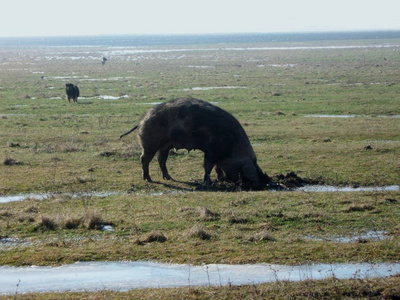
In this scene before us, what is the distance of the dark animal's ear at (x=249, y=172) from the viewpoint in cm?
1747

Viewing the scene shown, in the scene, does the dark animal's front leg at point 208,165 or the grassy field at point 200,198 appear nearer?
the grassy field at point 200,198

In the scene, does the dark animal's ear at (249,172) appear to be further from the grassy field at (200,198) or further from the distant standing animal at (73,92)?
the distant standing animal at (73,92)

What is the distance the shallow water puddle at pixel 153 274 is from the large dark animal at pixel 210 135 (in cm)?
711

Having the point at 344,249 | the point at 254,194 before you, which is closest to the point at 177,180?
the point at 254,194

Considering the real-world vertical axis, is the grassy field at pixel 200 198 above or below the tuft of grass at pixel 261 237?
below

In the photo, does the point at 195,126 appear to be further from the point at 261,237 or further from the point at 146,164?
the point at 261,237

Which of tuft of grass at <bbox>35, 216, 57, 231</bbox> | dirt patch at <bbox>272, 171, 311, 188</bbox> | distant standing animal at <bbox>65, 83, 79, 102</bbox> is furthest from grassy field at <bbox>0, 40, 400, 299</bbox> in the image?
distant standing animal at <bbox>65, 83, 79, 102</bbox>

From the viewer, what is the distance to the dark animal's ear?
57.3 feet

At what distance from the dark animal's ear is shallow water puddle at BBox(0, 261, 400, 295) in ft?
23.3

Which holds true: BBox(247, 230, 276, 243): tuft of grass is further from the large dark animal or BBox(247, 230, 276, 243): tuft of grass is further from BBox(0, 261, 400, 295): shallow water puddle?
the large dark animal

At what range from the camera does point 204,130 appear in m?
18.0

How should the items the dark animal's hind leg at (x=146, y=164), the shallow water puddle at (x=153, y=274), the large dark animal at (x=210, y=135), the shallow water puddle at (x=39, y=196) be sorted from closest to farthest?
the shallow water puddle at (x=153, y=274)
the shallow water puddle at (x=39, y=196)
the large dark animal at (x=210, y=135)
the dark animal's hind leg at (x=146, y=164)

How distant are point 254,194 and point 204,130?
115 inches

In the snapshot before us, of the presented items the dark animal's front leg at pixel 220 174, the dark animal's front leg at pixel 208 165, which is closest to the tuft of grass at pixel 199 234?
the dark animal's front leg at pixel 208 165
